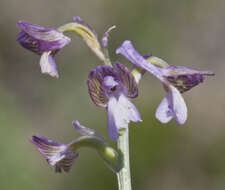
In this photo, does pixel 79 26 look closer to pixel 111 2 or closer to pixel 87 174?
pixel 87 174

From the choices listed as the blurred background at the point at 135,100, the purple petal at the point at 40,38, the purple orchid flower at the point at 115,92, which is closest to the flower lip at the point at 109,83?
the purple orchid flower at the point at 115,92

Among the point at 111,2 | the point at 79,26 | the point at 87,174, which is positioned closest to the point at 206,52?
the point at 111,2

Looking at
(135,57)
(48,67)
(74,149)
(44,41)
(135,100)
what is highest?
(135,100)

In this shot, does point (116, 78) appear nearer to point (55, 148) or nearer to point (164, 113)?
point (164, 113)

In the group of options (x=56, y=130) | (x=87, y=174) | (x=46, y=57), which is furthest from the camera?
(x=56, y=130)

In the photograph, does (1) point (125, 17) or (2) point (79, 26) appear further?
(1) point (125, 17)

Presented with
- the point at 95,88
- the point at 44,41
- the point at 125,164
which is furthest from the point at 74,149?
the point at 44,41
